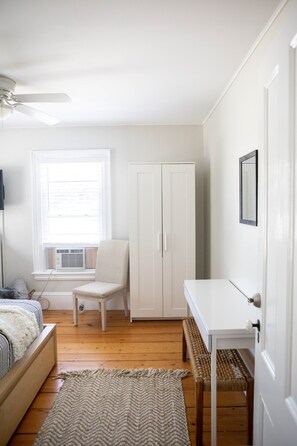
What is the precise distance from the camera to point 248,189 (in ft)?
7.22

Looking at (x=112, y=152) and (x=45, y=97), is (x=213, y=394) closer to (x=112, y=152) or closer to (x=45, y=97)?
(x=45, y=97)

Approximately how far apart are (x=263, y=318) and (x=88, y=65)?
2153mm

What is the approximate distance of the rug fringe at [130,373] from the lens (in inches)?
97.6

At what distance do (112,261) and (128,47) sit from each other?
249 centimetres

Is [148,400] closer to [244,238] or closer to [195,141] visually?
[244,238]

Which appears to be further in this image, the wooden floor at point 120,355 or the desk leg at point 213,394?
the wooden floor at point 120,355

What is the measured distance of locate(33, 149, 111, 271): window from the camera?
3.99 meters

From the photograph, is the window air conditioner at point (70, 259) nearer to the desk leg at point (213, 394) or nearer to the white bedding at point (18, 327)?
the white bedding at point (18, 327)

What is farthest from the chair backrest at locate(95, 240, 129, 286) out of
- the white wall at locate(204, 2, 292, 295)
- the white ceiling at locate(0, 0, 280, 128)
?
the white ceiling at locate(0, 0, 280, 128)

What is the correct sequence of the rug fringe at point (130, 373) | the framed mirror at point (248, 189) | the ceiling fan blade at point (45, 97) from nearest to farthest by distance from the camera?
1. the framed mirror at point (248, 189)
2. the ceiling fan blade at point (45, 97)
3. the rug fringe at point (130, 373)

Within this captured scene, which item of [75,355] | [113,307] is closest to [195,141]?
[113,307]

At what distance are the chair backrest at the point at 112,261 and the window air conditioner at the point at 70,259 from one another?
30 centimetres

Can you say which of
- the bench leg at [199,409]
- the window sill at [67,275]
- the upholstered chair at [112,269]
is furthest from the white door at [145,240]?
the bench leg at [199,409]

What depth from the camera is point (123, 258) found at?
3.74 m
